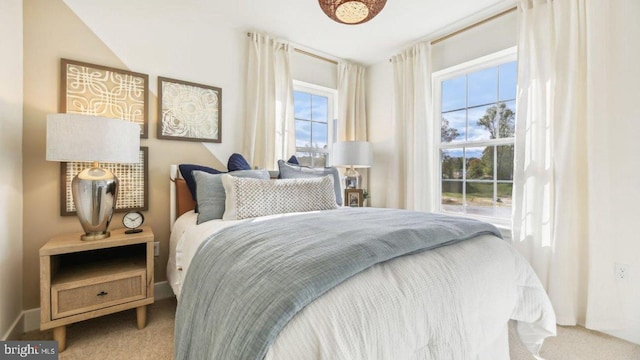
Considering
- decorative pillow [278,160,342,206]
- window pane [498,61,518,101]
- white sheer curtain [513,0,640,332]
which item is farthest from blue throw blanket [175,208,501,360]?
window pane [498,61,518,101]

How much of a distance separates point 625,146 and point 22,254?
4055mm

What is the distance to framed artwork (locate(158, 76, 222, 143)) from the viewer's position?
92.2 inches

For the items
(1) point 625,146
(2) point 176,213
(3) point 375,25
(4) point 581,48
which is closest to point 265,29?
(3) point 375,25

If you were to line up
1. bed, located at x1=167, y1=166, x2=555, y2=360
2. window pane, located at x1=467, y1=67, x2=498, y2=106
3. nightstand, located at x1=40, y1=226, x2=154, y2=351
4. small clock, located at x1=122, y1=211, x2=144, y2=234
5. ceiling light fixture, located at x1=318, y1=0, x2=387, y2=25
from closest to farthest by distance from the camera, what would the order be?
1. bed, located at x1=167, y1=166, x2=555, y2=360
2. nightstand, located at x1=40, y1=226, x2=154, y2=351
3. ceiling light fixture, located at x1=318, y1=0, x2=387, y2=25
4. small clock, located at x1=122, y1=211, x2=144, y2=234
5. window pane, located at x1=467, y1=67, x2=498, y2=106

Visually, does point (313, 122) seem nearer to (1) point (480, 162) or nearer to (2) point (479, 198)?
(1) point (480, 162)

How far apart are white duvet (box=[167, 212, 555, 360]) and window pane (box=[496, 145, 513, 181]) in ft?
4.80

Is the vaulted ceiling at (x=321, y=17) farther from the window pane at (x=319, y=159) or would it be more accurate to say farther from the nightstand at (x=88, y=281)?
the nightstand at (x=88, y=281)

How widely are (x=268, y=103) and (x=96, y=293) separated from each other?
6.69 ft

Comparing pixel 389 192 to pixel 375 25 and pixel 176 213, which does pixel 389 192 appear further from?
pixel 176 213

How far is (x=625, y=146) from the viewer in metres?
1.80

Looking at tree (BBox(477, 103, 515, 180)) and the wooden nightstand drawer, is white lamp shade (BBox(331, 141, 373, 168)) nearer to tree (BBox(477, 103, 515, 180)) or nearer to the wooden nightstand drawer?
tree (BBox(477, 103, 515, 180))

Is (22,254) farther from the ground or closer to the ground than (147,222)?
closer to the ground

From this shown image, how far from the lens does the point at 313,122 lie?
3.39 m

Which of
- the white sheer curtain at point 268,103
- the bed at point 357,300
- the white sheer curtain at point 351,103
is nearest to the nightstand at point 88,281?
the bed at point 357,300
